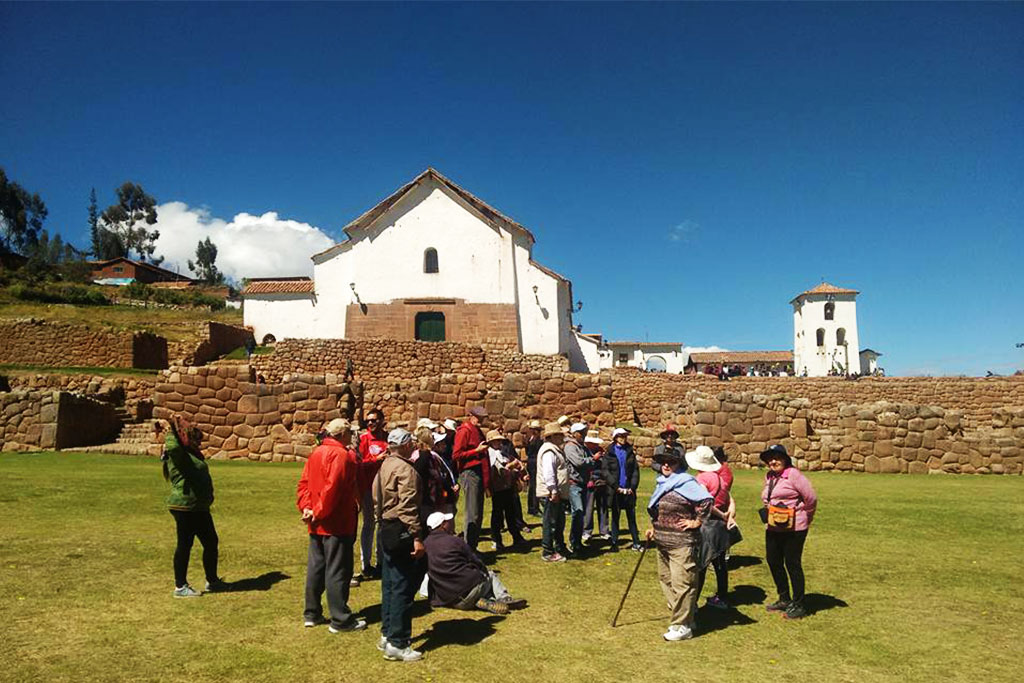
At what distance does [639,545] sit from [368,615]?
4.59 m

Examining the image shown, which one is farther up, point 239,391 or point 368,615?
point 239,391

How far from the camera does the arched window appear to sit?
35.1 m

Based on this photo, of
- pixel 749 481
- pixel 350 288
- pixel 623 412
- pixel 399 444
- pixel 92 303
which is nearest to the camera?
pixel 399 444

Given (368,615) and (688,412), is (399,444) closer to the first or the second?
(368,615)

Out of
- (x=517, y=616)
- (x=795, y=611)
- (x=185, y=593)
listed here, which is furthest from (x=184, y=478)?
(x=795, y=611)

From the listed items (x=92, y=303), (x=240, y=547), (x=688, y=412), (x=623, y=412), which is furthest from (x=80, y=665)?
(x=92, y=303)

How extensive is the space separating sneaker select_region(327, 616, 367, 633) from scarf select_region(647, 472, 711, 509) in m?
3.00

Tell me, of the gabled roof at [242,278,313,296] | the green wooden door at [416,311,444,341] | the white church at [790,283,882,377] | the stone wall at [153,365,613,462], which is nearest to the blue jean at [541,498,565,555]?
the stone wall at [153,365,613,462]

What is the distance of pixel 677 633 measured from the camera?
20.1 feet

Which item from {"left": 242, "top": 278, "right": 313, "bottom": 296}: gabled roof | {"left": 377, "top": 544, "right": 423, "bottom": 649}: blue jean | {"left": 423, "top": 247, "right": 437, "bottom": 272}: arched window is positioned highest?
{"left": 423, "top": 247, "right": 437, "bottom": 272}: arched window

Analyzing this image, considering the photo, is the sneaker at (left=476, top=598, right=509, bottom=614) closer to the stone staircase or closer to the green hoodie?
the green hoodie

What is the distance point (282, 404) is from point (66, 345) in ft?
61.4

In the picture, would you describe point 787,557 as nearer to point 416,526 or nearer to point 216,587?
point 416,526

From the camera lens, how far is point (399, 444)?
6.04 metres
